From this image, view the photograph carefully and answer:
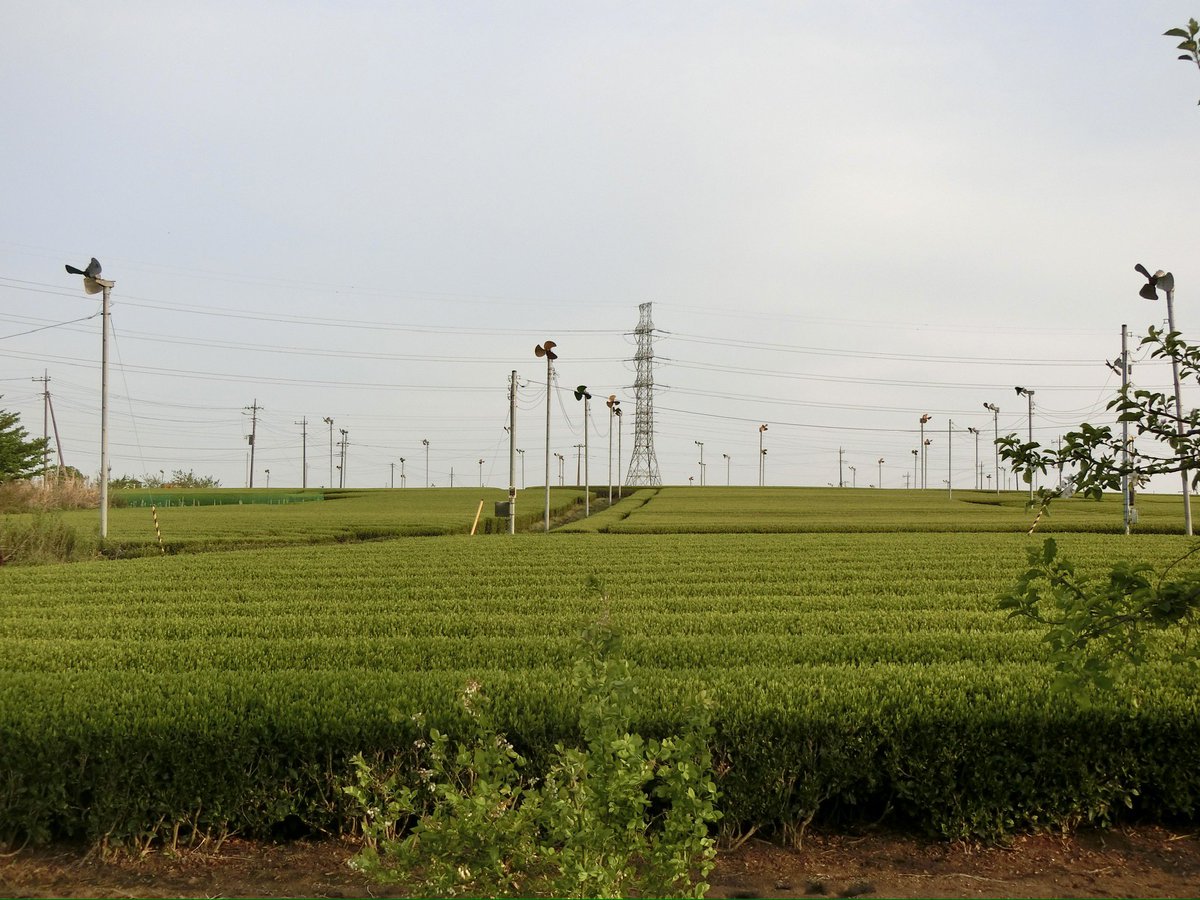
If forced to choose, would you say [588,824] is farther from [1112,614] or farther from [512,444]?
[512,444]

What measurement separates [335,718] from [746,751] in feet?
9.13

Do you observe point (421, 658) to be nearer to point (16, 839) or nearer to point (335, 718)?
point (335, 718)

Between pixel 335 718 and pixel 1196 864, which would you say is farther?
pixel 335 718

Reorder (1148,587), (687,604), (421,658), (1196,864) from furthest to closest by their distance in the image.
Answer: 1. (687,604)
2. (421,658)
3. (1196,864)
4. (1148,587)

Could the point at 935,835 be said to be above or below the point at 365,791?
below

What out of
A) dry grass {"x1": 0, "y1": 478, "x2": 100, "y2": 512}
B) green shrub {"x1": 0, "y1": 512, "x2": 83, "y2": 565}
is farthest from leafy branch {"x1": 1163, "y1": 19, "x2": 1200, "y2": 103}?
dry grass {"x1": 0, "y1": 478, "x2": 100, "y2": 512}

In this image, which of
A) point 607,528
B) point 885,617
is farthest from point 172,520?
point 885,617

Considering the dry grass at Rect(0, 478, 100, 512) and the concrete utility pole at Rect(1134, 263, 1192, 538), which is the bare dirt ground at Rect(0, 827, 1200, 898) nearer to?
the concrete utility pole at Rect(1134, 263, 1192, 538)

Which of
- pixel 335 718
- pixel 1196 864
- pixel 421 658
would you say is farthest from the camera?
pixel 421 658

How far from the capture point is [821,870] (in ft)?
18.6

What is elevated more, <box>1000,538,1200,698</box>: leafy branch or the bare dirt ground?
<box>1000,538,1200,698</box>: leafy branch

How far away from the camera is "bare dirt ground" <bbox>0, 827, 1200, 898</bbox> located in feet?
17.6

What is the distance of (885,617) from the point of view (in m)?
11.5

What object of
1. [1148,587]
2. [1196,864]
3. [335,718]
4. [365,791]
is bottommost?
[1196,864]
